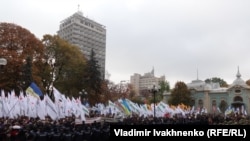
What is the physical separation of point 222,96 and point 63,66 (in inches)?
1440

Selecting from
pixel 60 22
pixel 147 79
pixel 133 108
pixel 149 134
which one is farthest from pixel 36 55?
pixel 147 79

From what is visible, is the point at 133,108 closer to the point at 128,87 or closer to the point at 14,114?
the point at 14,114

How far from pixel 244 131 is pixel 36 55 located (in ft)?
148

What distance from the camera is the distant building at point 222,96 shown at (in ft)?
232

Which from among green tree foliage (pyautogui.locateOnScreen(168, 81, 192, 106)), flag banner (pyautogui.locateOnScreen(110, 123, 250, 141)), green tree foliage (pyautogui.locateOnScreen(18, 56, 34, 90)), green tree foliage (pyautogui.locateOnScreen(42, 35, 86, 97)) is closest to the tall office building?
green tree foliage (pyautogui.locateOnScreen(168, 81, 192, 106))

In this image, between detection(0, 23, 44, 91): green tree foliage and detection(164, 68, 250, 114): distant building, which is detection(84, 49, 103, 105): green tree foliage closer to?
detection(0, 23, 44, 91): green tree foliage

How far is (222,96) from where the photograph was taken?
74.5 m

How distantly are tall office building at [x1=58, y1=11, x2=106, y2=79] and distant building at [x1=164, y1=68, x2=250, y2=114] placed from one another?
35366 millimetres

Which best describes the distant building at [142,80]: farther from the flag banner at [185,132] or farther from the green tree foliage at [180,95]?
the flag banner at [185,132]

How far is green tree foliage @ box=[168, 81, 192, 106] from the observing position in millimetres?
71938

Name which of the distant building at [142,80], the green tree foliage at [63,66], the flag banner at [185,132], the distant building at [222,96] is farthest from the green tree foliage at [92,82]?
the distant building at [142,80]

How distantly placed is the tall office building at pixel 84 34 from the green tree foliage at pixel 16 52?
2277 inches

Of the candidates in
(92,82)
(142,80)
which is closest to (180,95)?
(92,82)

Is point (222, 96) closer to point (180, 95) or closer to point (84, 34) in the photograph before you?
point (180, 95)
